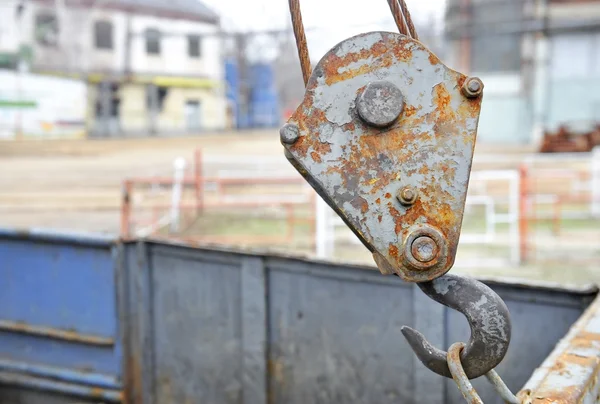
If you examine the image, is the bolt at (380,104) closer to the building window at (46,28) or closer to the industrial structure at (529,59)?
the industrial structure at (529,59)

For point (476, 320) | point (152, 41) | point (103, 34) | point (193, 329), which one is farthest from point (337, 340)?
point (152, 41)

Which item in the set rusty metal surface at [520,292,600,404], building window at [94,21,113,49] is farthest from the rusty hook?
building window at [94,21,113,49]

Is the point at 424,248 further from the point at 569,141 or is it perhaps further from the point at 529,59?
the point at 529,59

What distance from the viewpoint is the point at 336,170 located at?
1126mm

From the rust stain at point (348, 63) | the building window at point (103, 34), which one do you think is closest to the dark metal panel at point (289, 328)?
the rust stain at point (348, 63)

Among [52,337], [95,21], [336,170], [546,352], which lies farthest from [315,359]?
[95,21]

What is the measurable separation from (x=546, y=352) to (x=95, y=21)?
27.8 meters

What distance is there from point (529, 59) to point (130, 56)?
54.8 feet

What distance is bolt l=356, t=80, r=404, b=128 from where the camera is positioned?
3.62ft

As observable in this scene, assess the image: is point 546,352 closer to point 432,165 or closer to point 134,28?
point 432,165

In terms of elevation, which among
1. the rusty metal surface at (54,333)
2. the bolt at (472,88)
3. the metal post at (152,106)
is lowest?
the rusty metal surface at (54,333)

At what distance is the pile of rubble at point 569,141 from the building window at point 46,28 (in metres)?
18.9

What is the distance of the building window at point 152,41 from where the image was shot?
29156 millimetres

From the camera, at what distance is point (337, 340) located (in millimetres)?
2734
